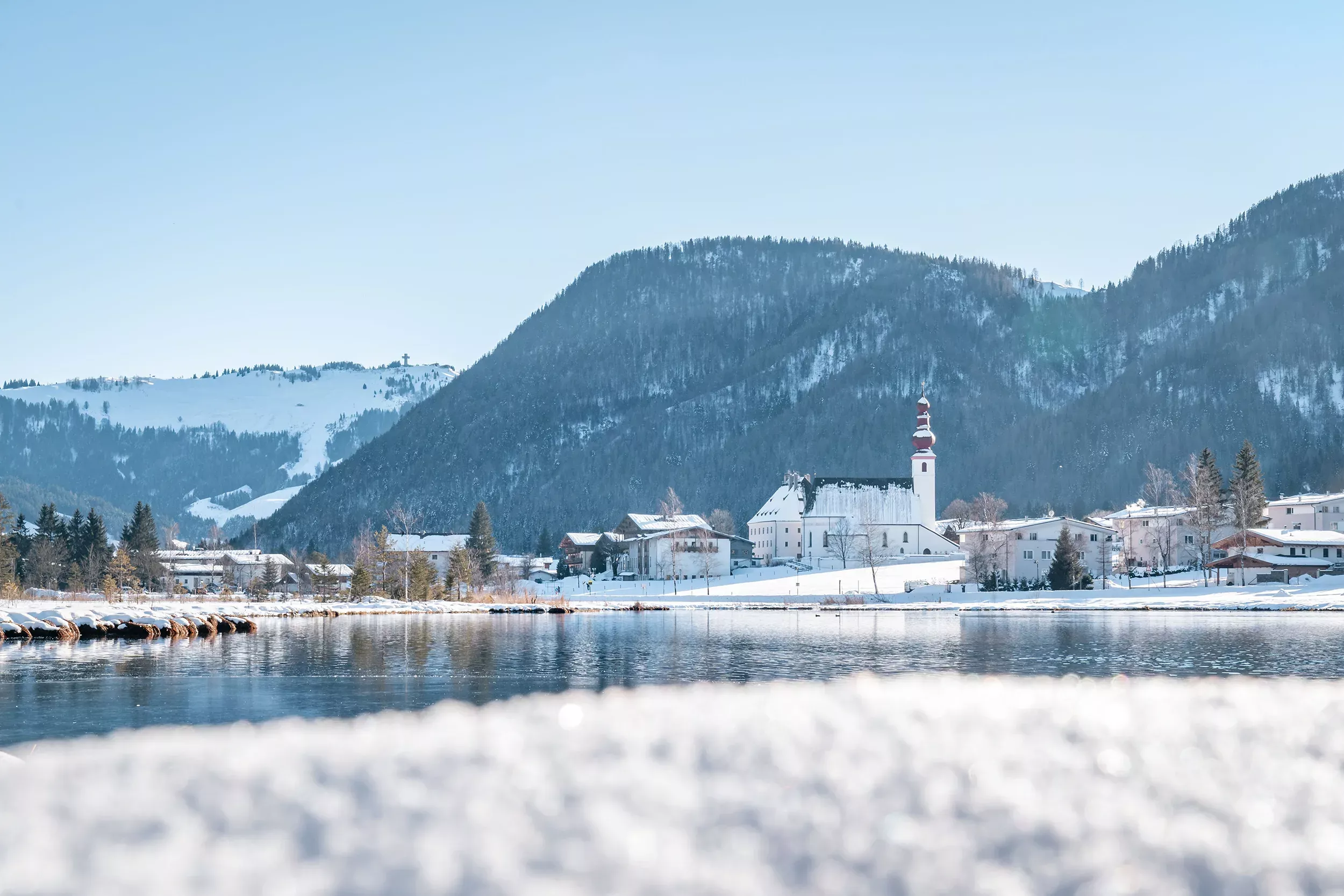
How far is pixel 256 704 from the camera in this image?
24.9m

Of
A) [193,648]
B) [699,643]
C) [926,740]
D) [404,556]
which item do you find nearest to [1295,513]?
[404,556]

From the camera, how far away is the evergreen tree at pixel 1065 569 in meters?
95.1

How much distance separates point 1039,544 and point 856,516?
25.1 m

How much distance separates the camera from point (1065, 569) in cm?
9550

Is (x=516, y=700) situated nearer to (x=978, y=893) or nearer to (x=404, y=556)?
(x=978, y=893)

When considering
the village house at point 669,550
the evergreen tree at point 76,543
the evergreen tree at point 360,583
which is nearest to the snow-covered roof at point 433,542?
the village house at point 669,550

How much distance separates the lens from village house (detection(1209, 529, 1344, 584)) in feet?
319

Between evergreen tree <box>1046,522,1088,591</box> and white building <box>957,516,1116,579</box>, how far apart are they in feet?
49.6

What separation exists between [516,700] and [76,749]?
8870 mm

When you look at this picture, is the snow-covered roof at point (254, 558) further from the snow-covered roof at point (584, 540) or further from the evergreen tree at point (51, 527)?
the snow-covered roof at point (584, 540)

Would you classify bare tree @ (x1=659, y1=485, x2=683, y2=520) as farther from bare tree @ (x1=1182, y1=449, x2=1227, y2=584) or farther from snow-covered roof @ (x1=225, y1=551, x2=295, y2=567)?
bare tree @ (x1=1182, y1=449, x2=1227, y2=584)

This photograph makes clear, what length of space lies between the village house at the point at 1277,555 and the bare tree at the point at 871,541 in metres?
31.9

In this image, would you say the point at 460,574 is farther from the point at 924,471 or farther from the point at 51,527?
the point at 924,471

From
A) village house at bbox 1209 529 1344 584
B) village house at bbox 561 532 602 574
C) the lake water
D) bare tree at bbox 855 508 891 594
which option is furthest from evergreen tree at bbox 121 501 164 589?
village house at bbox 1209 529 1344 584
